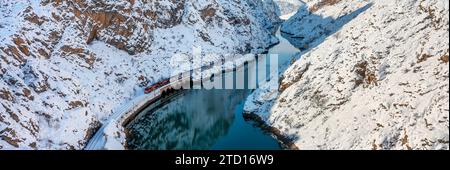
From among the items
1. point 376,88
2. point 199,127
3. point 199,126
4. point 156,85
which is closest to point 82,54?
point 156,85

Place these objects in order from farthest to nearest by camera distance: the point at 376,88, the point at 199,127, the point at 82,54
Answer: the point at 82,54, the point at 199,127, the point at 376,88

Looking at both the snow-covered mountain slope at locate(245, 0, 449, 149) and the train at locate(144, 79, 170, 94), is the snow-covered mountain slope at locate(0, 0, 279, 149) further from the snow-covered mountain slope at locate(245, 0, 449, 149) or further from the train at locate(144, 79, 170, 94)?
the snow-covered mountain slope at locate(245, 0, 449, 149)

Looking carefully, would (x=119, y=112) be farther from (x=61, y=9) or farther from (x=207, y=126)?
(x=61, y=9)

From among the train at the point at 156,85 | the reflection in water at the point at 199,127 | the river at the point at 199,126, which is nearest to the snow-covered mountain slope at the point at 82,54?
the train at the point at 156,85

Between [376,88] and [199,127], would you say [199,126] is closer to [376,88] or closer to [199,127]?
[199,127]

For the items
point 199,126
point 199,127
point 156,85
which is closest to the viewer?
point 199,127

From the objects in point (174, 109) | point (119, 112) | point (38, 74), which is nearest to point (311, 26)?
point (174, 109)
